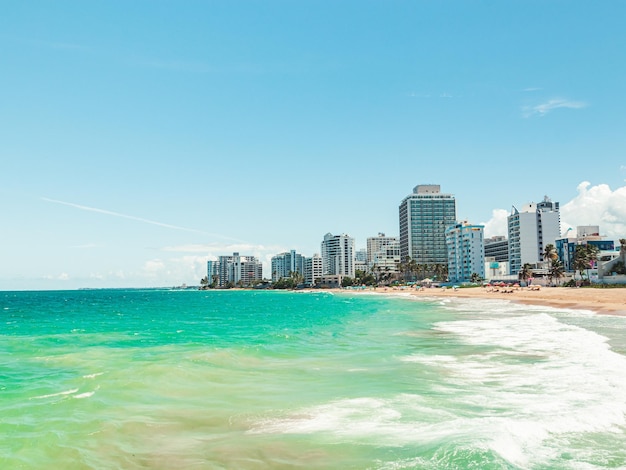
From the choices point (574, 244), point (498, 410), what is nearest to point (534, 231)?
point (574, 244)

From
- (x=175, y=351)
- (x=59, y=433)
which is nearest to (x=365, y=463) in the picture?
(x=59, y=433)

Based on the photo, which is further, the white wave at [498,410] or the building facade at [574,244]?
the building facade at [574,244]

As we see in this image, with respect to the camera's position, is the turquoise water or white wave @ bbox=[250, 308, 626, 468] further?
white wave @ bbox=[250, 308, 626, 468]

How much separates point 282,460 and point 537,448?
17.8 ft

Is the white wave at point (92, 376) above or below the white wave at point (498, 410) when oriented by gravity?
below

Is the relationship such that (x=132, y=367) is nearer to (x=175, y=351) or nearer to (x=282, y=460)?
(x=175, y=351)

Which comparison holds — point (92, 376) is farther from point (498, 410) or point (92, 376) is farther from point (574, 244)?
point (574, 244)

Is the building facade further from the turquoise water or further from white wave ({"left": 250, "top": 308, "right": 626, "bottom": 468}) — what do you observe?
white wave ({"left": 250, "top": 308, "right": 626, "bottom": 468})

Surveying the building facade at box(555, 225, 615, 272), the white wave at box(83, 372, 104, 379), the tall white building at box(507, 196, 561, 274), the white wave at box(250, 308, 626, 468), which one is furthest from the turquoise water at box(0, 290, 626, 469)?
the tall white building at box(507, 196, 561, 274)

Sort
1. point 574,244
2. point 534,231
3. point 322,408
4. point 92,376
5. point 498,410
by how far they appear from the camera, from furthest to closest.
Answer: point 534,231 → point 574,244 → point 92,376 → point 322,408 → point 498,410

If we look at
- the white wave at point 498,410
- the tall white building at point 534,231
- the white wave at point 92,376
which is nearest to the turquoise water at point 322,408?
the white wave at point 498,410

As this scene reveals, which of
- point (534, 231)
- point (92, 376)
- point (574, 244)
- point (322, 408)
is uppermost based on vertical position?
point (534, 231)

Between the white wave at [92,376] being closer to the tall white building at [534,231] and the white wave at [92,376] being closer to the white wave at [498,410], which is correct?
the white wave at [498,410]

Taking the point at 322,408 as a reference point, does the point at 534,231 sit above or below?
above
